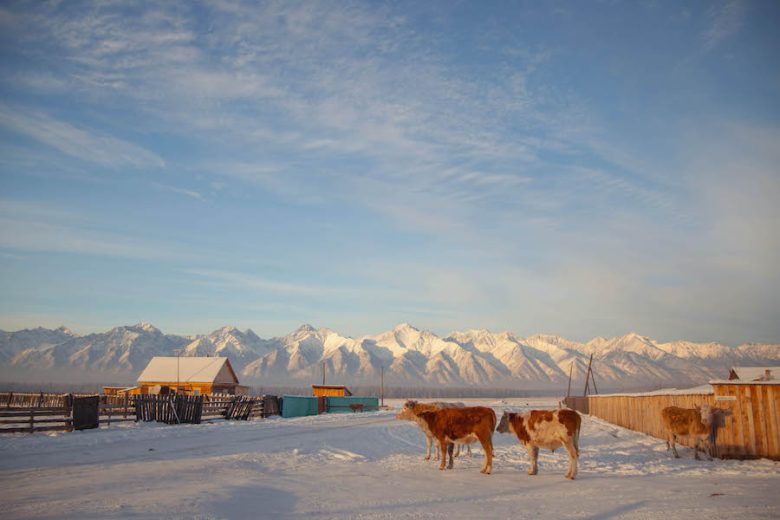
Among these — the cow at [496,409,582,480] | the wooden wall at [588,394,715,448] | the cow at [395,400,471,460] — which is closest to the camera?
the cow at [496,409,582,480]

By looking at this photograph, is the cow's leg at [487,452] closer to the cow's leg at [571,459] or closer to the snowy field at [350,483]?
the snowy field at [350,483]

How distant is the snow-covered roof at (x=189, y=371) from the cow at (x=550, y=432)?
53337 mm

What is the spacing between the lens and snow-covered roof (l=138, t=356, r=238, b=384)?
63531 millimetres

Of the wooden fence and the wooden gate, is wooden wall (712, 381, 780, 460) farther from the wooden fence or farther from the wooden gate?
the wooden gate

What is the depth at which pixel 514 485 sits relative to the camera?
12.8m

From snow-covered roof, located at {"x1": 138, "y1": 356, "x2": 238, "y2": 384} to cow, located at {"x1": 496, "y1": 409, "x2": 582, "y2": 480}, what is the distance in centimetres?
5334

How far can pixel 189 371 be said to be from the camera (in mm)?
65625

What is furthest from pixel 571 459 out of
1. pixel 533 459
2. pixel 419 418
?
pixel 419 418

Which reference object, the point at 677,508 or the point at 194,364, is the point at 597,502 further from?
the point at 194,364

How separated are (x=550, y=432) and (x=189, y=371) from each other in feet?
193

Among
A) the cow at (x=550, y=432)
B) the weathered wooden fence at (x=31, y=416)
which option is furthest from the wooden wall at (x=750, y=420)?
the weathered wooden fence at (x=31, y=416)

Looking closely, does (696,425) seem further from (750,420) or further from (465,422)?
(465,422)

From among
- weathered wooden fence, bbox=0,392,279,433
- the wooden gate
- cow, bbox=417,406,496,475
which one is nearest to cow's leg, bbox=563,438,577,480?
cow, bbox=417,406,496,475

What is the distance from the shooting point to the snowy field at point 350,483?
9867 mm
